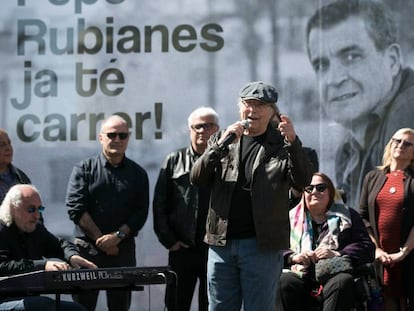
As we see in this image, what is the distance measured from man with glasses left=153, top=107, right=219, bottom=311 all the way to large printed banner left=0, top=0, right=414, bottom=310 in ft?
1.84

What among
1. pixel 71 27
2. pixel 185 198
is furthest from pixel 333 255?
pixel 71 27

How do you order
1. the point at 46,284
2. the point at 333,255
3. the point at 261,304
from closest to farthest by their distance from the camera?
the point at 46,284 < the point at 261,304 < the point at 333,255

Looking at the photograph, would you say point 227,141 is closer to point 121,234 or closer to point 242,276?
point 242,276

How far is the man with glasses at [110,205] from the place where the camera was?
707cm

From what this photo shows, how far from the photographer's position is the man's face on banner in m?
7.41

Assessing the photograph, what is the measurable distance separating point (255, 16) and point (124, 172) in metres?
1.58

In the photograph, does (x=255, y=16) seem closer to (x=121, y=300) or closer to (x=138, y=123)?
(x=138, y=123)

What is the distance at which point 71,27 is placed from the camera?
7746 millimetres

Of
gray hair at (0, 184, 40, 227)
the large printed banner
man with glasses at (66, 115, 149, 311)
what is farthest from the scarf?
gray hair at (0, 184, 40, 227)

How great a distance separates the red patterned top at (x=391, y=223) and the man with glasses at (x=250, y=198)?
1.81 m

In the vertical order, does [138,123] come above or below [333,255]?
above

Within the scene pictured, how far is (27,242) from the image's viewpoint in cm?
625

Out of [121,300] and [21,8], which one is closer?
[121,300]

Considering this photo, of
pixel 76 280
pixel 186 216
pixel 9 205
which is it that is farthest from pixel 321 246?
pixel 76 280
